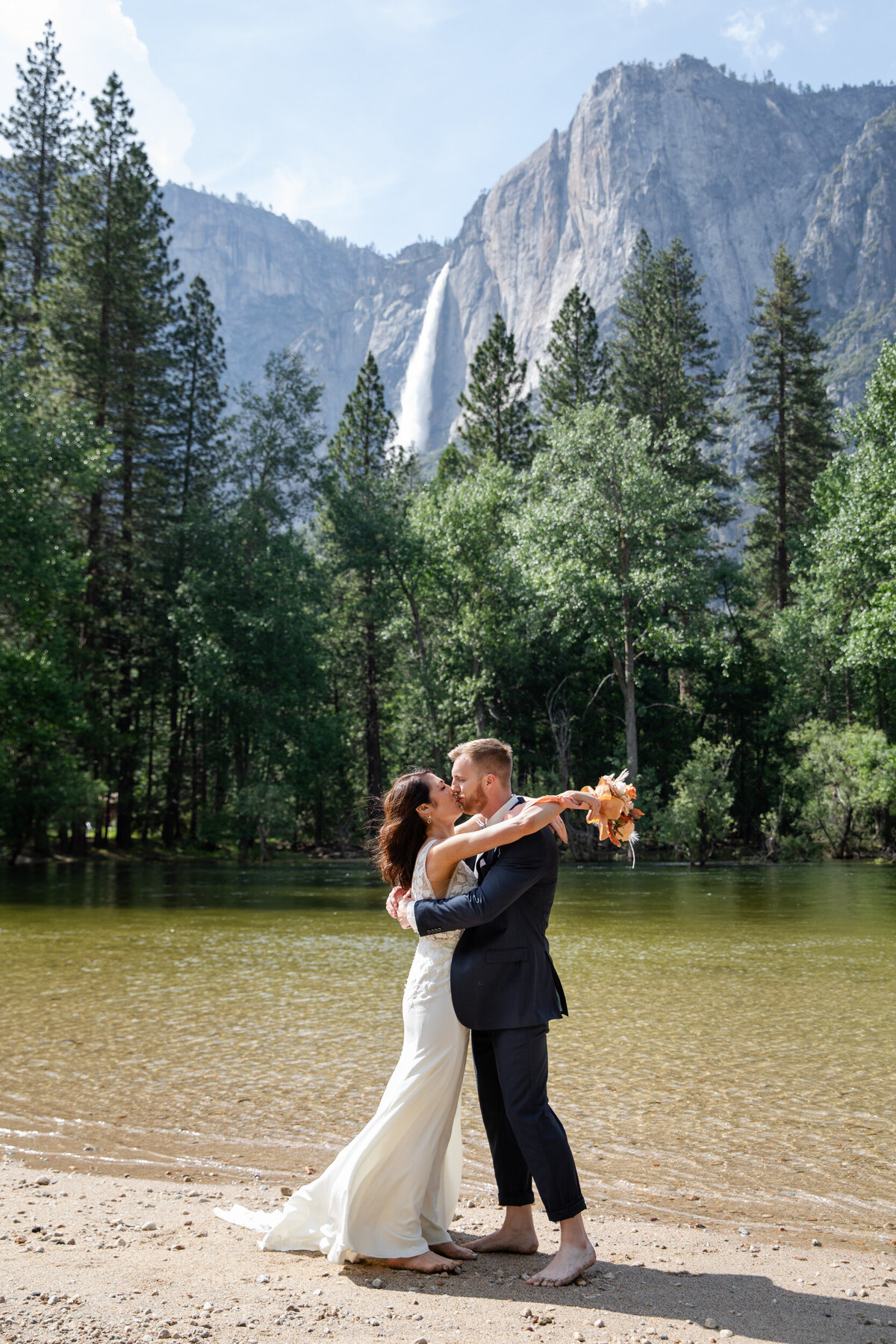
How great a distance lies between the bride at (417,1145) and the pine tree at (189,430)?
117 feet

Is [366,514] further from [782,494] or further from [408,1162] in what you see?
[408,1162]

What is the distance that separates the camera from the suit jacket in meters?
3.89

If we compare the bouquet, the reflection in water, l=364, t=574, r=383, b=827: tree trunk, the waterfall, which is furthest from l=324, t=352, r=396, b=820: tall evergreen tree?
the waterfall

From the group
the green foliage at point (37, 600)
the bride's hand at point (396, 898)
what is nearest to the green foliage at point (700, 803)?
the green foliage at point (37, 600)

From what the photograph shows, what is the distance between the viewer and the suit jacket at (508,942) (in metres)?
3.89

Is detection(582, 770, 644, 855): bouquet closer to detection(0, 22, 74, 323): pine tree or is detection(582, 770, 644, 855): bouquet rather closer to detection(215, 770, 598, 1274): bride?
detection(215, 770, 598, 1274): bride

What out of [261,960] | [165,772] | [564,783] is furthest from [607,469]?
[261,960]

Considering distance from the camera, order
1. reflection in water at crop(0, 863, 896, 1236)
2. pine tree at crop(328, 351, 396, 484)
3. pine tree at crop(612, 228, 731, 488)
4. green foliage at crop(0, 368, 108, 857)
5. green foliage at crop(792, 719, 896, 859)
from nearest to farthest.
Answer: reflection in water at crop(0, 863, 896, 1236), green foliage at crop(0, 368, 108, 857), green foliage at crop(792, 719, 896, 859), pine tree at crop(612, 228, 731, 488), pine tree at crop(328, 351, 396, 484)

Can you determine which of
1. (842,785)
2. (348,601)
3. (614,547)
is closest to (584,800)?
(842,785)

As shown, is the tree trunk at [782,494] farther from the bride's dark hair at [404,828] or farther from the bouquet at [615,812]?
the bride's dark hair at [404,828]

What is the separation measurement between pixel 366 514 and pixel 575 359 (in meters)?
15.0

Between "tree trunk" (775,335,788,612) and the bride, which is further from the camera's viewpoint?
"tree trunk" (775,335,788,612)

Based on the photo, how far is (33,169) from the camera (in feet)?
123

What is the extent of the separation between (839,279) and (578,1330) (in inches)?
7480
